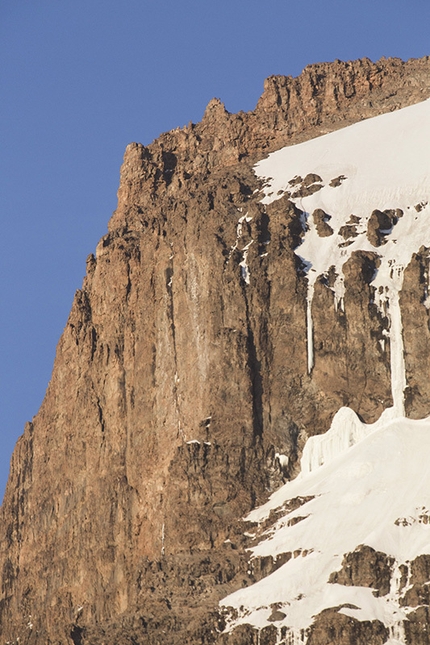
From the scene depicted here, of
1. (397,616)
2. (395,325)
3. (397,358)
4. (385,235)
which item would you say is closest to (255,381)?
(397,358)

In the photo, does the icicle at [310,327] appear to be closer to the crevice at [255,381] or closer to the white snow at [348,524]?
the crevice at [255,381]

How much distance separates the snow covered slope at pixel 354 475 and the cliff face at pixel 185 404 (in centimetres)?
139

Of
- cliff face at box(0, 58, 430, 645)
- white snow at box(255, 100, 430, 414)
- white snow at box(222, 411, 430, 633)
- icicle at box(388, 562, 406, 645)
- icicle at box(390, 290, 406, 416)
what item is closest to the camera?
icicle at box(388, 562, 406, 645)

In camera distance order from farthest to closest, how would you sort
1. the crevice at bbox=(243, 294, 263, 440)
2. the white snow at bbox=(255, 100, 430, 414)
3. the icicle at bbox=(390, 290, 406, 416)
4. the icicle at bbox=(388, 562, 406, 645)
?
the white snow at bbox=(255, 100, 430, 414) → the crevice at bbox=(243, 294, 263, 440) → the icicle at bbox=(390, 290, 406, 416) → the icicle at bbox=(388, 562, 406, 645)

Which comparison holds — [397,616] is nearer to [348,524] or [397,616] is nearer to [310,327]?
[348,524]

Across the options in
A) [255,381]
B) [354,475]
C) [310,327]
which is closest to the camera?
[354,475]

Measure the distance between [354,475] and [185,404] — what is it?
16876 millimetres

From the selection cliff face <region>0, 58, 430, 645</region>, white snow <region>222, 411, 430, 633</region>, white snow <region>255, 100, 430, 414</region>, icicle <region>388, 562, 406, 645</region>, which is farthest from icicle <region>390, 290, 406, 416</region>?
icicle <region>388, 562, 406, 645</region>

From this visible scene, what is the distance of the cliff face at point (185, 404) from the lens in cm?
17425

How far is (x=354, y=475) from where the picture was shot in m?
172

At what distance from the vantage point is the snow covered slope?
520 ft

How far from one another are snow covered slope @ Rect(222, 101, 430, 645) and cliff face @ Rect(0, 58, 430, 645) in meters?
1.39

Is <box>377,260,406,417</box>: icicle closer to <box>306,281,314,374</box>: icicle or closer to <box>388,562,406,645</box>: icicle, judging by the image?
<box>306,281,314,374</box>: icicle

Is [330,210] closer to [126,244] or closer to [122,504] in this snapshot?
[126,244]
